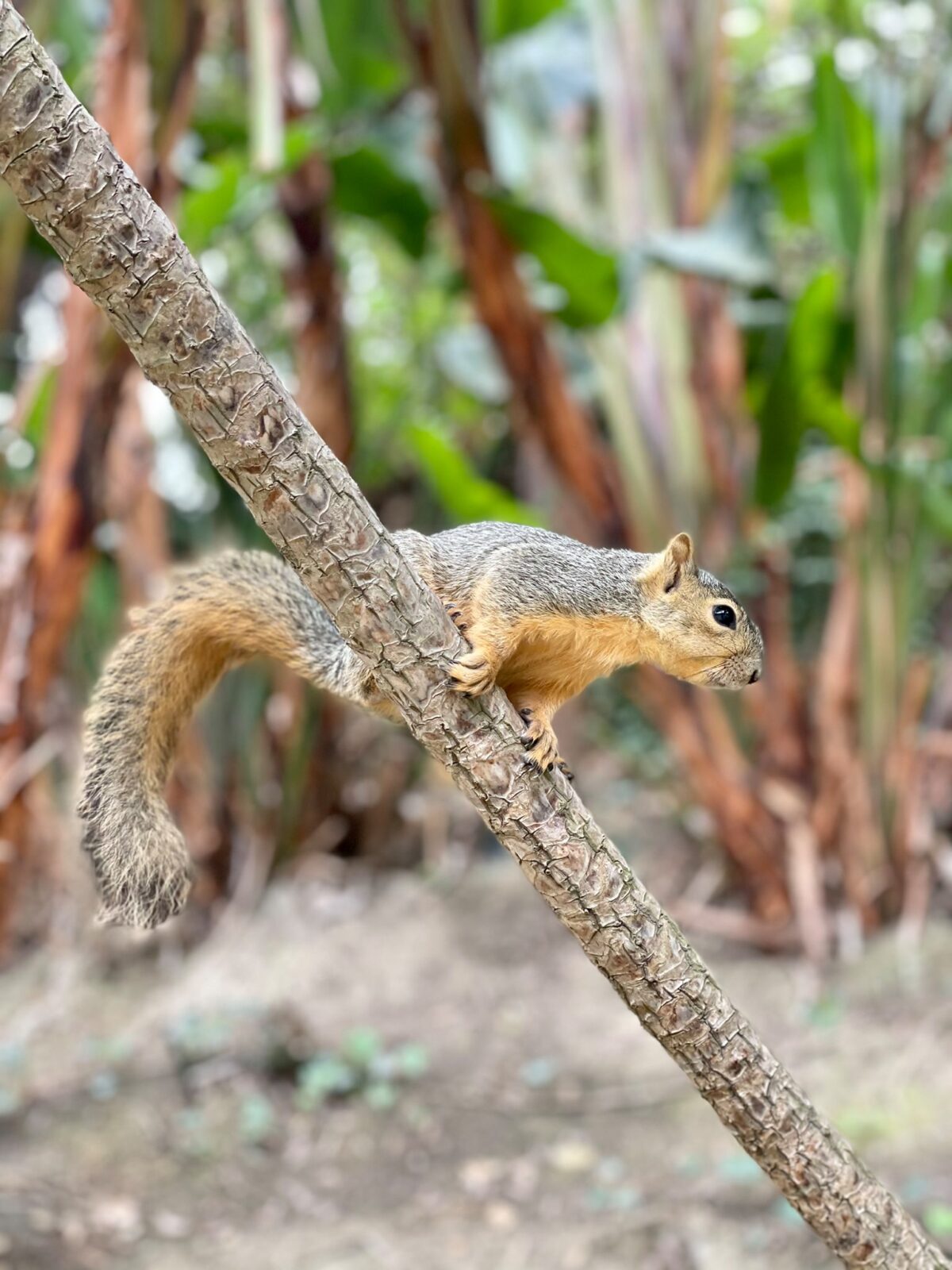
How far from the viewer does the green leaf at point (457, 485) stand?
2598 millimetres

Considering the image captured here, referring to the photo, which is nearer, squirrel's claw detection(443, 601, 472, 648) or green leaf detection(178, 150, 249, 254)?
squirrel's claw detection(443, 601, 472, 648)

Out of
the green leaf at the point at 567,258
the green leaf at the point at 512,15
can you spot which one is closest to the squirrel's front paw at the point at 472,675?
the green leaf at the point at 567,258

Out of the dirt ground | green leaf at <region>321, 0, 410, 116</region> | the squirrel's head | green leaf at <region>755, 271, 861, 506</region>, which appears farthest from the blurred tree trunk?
the squirrel's head

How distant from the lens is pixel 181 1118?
2527mm

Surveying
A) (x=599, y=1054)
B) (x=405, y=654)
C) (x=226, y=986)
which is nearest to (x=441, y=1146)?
(x=599, y=1054)

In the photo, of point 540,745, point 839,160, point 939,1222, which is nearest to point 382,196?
point 839,160

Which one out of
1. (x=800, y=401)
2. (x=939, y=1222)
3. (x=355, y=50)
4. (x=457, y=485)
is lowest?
(x=939, y=1222)

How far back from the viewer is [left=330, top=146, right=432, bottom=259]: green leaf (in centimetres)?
290

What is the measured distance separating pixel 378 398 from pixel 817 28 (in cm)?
214

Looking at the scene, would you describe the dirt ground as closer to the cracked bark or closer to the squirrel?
the cracked bark

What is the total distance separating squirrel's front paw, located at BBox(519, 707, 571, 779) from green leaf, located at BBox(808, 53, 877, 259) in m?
1.96

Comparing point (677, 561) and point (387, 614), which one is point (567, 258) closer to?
point (677, 561)

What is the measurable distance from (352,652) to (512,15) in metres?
2.26

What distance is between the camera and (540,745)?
3.73ft
